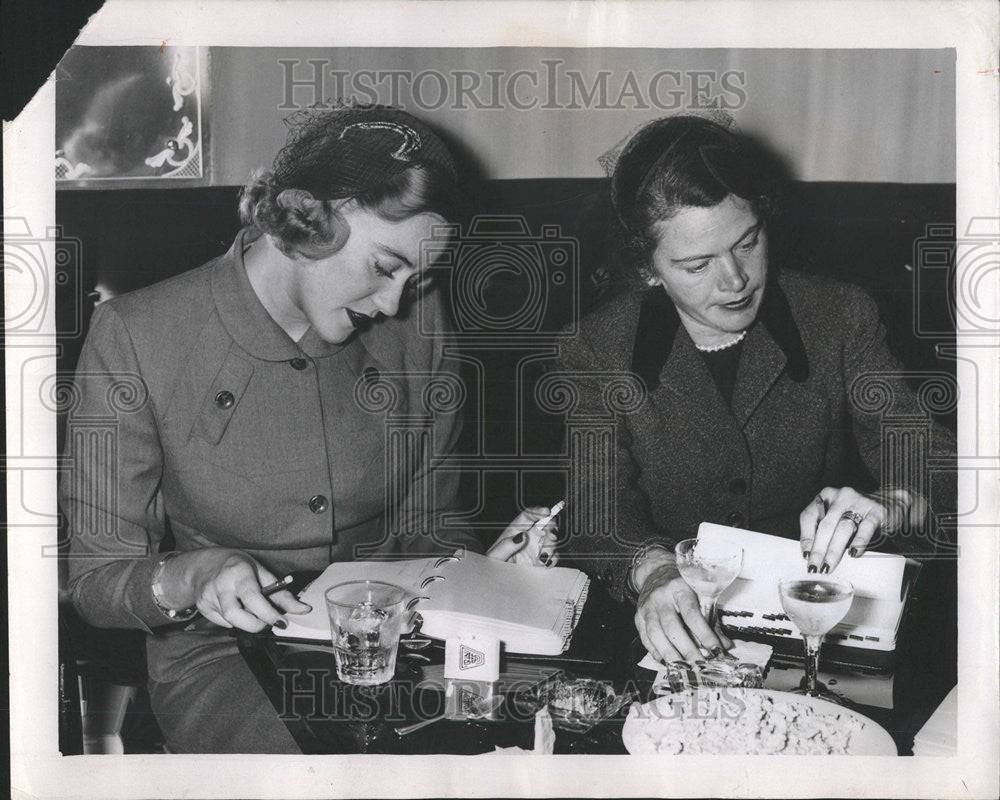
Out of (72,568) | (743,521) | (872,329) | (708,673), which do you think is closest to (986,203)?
(872,329)

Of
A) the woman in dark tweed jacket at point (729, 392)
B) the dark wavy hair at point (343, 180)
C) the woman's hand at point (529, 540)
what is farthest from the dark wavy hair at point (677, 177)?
the woman's hand at point (529, 540)

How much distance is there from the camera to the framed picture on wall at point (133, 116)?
1.24 metres

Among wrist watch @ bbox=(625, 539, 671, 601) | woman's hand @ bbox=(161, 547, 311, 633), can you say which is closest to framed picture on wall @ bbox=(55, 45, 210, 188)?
woman's hand @ bbox=(161, 547, 311, 633)

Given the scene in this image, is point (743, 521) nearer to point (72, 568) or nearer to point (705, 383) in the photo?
point (705, 383)

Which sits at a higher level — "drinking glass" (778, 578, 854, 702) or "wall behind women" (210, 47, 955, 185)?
"wall behind women" (210, 47, 955, 185)

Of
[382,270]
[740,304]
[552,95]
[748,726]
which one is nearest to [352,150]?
[382,270]

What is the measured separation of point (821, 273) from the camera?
1.25m

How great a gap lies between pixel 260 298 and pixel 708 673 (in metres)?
0.70

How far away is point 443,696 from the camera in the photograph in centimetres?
113

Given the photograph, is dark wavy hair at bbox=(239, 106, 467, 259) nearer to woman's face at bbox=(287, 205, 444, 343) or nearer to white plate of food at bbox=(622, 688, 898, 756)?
woman's face at bbox=(287, 205, 444, 343)

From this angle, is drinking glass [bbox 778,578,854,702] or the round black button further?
the round black button

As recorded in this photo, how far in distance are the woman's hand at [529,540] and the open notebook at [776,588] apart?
0.19 m

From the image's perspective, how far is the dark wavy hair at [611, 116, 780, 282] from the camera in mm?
1217

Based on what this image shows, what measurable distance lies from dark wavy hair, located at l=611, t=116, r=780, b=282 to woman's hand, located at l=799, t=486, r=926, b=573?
0.36 metres
